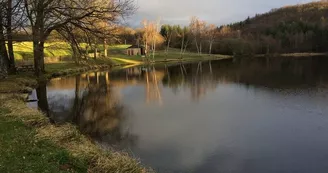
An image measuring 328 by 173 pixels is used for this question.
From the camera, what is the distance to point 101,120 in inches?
714

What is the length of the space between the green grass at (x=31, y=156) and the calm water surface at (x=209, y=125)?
3.20m

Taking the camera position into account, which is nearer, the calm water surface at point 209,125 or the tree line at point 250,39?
the calm water surface at point 209,125

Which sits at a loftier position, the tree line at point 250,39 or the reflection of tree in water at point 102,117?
the tree line at point 250,39

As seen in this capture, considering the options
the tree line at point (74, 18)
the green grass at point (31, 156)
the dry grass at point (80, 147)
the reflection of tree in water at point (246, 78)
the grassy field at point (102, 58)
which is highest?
the tree line at point (74, 18)

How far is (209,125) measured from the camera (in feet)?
54.8

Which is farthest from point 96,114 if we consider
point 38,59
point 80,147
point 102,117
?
point 38,59

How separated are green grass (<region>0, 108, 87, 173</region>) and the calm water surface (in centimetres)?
320

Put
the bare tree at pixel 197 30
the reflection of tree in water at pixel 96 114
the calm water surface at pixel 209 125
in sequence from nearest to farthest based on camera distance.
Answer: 1. the calm water surface at pixel 209 125
2. the reflection of tree in water at pixel 96 114
3. the bare tree at pixel 197 30

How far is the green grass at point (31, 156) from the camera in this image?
25.7 feet

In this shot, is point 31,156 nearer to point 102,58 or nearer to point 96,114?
point 96,114

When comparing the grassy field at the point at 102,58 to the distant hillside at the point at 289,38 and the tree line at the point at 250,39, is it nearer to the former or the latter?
the tree line at the point at 250,39

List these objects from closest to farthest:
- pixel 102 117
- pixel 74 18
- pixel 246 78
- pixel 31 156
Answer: pixel 31 156 → pixel 102 117 → pixel 74 18 → pixel 246 78

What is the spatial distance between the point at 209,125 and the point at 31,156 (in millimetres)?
9716

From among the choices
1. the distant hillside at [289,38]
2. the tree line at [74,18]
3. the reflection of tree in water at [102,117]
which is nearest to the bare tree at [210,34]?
the distant hillside at [289,38]
